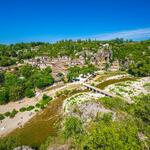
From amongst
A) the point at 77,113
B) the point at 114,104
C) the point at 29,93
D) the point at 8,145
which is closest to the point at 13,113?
the point at 29,93

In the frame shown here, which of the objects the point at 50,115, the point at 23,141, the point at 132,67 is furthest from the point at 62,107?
the point at 132,67

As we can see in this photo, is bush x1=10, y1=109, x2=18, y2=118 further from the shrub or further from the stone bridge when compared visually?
the shrub

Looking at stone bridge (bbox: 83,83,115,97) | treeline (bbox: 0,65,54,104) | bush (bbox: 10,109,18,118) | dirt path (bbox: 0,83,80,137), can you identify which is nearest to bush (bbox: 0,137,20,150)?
dirt path (bbox: 0,83,80,137)

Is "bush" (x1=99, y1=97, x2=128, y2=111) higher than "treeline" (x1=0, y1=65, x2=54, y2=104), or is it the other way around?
"bush" (x1=99, y1=97, x2=128, y2=111)

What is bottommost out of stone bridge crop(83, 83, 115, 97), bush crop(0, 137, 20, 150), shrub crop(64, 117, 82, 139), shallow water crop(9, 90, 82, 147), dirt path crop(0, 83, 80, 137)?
dirt path crop(0, 83, 80, 137)

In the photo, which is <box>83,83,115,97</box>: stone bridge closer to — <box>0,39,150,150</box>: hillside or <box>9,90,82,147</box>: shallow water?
<box>0,39,150,150</box>: hillside

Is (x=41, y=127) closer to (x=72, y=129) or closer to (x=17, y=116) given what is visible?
(x=17, y=116)

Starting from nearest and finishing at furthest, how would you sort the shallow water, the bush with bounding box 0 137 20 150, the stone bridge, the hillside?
1. the hillside
2. the bush with bounding box 0 137 20 150
3. the shallow water
4. the stone bridge

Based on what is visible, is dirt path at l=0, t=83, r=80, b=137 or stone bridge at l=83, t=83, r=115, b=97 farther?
stone bridge at l=83, t=83, r=115, b=97

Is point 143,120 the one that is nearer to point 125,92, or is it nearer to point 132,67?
point 125,92

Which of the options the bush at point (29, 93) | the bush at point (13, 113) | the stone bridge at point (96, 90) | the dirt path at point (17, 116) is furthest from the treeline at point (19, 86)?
the stone bridge at point (96, 90)

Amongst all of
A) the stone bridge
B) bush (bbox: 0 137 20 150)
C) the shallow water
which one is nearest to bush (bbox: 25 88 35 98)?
the shallow water

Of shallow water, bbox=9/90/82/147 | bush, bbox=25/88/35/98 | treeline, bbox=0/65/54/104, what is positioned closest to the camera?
shallow water, bbox=9/90/82/147
